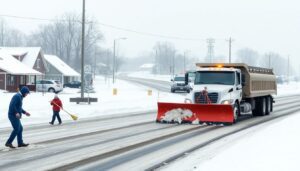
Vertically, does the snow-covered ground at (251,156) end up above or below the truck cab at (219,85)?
below

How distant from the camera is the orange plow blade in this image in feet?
73.6

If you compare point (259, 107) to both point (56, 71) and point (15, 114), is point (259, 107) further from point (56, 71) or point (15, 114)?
point (56, 71)

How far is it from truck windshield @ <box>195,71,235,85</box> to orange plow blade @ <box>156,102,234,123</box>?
167 centimetres

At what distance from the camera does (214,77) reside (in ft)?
78.8

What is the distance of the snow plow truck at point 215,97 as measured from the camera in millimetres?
22578

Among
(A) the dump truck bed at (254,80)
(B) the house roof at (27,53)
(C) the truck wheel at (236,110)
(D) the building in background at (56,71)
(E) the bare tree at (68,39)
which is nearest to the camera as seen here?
(C) the truck wheel at (236,110)

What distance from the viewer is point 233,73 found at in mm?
24031

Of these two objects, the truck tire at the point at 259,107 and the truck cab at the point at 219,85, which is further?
the truck tire at the point at 259,107

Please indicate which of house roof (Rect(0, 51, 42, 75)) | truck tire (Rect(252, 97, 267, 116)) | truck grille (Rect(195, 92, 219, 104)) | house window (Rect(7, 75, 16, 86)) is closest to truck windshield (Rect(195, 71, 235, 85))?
truck grille (Rect(195, 92, 219, 104))

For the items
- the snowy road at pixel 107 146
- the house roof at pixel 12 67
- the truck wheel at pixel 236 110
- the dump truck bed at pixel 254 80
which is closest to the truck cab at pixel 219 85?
the truck wheel at pixel 236 110

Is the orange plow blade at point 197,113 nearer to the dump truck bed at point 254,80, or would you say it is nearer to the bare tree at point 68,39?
the dump truck bed at point 254,80

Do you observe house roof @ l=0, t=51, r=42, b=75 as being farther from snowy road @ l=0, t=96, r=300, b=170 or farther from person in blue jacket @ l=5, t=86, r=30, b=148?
person in blue jacket @ l=5, t=86, r=30, b=148

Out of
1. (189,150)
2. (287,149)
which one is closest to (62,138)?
(189,150)

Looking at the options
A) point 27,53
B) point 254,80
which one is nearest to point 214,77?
point 254,80
